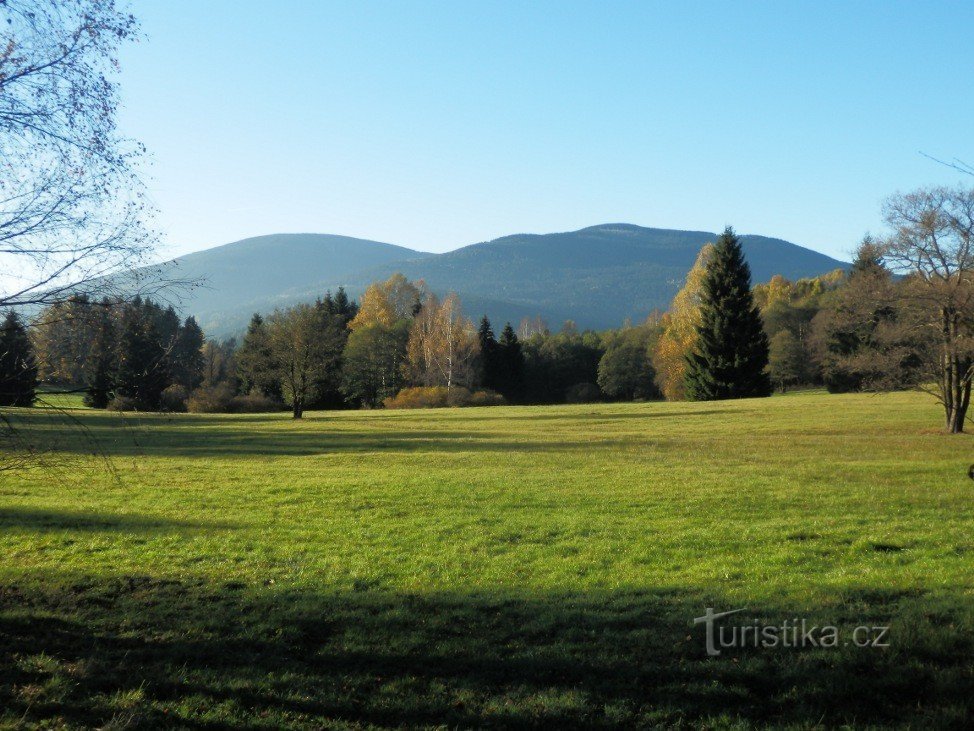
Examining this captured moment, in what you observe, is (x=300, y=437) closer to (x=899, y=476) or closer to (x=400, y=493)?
(x=400, y=493)

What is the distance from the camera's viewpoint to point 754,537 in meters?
13.3

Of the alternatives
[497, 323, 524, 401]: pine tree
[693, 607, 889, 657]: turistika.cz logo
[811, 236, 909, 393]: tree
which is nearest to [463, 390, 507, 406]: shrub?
[497, 323, 524, 401]: pine tree

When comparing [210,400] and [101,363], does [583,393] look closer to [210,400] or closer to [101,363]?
[210,400]

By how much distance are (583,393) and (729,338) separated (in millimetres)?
30790

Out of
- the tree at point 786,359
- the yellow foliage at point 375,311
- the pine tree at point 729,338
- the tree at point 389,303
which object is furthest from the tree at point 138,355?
the tree at point 389,303

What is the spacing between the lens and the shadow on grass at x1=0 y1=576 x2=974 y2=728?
618 cm

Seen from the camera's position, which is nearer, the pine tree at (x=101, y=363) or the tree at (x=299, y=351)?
the pine tree at (x=101, y=363)

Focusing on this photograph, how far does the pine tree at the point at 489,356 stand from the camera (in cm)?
9700

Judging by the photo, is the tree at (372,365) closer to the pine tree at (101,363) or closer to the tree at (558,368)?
the tree at (558,368)

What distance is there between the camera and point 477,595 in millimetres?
9766

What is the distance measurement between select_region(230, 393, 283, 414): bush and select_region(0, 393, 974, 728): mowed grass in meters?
54.6

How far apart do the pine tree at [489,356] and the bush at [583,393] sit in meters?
10.8

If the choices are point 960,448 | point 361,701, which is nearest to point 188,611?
point 361,701

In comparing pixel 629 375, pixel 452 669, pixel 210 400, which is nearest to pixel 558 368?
pixel 629 375
